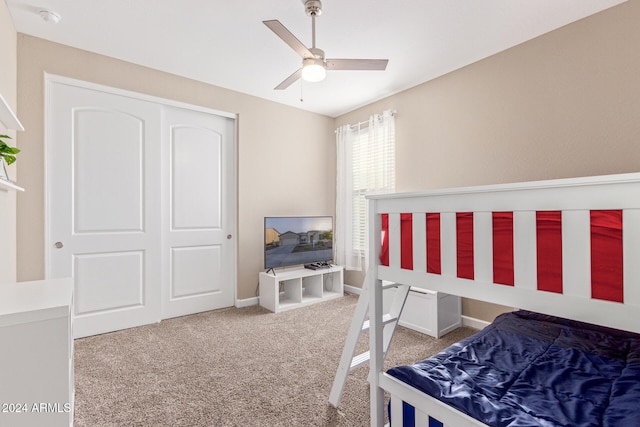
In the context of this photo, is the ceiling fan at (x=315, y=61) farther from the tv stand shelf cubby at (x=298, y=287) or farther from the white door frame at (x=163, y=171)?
the tv stand shelf cubby at (x=298, y=287)

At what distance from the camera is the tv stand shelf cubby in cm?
337

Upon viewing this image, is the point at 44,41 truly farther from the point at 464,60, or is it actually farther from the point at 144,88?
the point at 464,60

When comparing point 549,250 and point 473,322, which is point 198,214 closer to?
point 473,322

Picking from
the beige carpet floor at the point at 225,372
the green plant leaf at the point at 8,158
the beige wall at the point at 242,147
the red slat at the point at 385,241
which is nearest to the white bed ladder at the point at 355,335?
the beige carpet floor at the point at 225,372

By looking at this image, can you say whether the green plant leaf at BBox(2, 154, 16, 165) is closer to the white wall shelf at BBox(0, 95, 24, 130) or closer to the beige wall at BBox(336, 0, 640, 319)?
the white wall shelf at BBox(0, 95, 24, 130)

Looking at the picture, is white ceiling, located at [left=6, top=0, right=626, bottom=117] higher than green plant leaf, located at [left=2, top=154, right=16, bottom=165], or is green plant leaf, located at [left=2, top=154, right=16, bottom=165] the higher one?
white ceiling, located at [left=6, top=0, right=626, bottom=117]

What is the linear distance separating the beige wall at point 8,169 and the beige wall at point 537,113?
11.1 ft

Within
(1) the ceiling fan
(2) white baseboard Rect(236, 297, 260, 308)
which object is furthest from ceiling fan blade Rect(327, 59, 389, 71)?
(2) white baseboard Rect(236, 297, 260, 308)

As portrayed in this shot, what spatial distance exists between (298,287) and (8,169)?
8.80 feet

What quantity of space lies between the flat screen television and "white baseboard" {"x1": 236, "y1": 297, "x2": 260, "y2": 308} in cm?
51

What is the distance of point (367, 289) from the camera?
150 centimetres

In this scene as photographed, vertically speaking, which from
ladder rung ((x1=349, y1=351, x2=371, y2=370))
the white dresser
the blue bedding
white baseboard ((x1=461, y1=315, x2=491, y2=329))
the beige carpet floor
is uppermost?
the white dresser

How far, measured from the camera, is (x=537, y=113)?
8.05 ft

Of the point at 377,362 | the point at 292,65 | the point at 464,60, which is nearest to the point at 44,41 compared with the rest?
the point at 292,65
